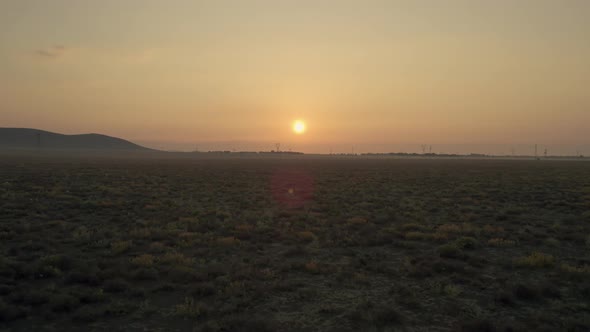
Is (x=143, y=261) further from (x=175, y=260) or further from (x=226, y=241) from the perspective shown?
(x=226, y=241)

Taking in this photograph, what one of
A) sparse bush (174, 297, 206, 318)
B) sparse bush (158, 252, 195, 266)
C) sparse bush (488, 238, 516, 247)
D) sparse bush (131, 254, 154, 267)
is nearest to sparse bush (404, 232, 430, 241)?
sparse bush (488, 238, 516, 247)

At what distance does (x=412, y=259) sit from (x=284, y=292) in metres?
5.10

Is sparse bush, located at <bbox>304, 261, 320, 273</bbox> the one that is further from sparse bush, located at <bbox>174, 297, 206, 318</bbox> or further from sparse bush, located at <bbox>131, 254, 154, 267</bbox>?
sparse bush, located at <bbox>131, 254, 154, 267</bbox>

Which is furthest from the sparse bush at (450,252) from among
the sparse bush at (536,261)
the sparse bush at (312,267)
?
the sparse bush at (312,267)

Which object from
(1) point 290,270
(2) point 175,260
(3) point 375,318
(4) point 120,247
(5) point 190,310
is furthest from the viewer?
(4) point 120,247

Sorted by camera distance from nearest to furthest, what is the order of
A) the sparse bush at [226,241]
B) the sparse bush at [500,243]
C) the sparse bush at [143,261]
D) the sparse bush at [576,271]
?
1. the sparse bush at [576,271]
2. the sparse bush at [143,261]
3. the sparse bush at [226,241]
4. the sparse bush at [500,243]

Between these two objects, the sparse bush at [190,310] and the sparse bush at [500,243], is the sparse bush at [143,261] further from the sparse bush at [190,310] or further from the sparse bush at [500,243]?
the sparse bush at [500,243]

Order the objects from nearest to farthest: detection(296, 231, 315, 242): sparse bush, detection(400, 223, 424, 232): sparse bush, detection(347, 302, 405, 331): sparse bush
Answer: detection(347, 302, 405, 331): sparse bush < detection(296, 231, 315, 242): sparse bush < detection(400, 223, 424, 232): sparse bush

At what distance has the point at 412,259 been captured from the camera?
41.1 ft

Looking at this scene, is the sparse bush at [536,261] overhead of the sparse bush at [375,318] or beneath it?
overhead

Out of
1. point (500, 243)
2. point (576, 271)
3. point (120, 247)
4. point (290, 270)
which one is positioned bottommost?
point (290, 270)

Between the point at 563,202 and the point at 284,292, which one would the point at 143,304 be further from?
the point at 563,202

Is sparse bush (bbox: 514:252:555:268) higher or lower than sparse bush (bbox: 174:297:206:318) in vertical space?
higher

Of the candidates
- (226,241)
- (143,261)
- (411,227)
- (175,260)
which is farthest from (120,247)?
(411,227)
